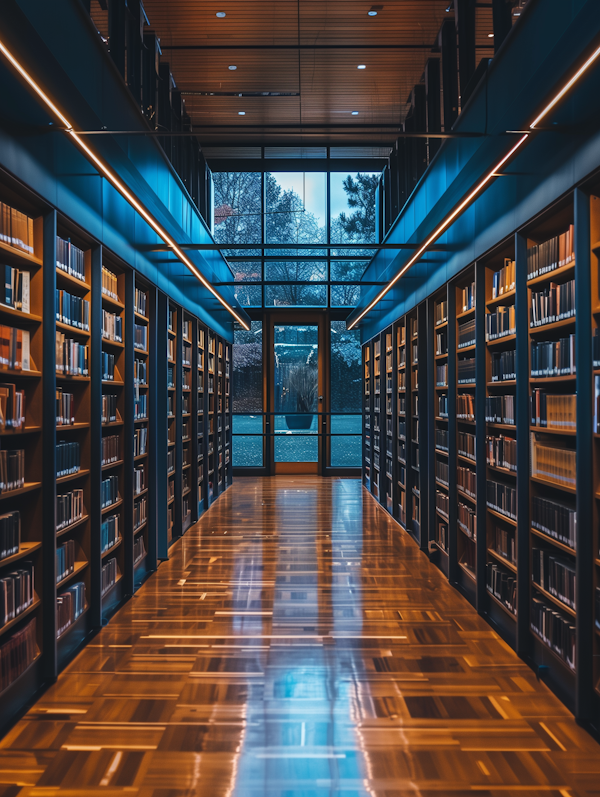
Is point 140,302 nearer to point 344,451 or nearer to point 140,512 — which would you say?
point 140,512

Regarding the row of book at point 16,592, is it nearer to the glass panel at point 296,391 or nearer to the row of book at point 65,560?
the row of book at point 65,560

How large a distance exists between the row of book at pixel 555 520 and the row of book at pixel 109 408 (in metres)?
3.06

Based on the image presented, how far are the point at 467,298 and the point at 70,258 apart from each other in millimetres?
3188

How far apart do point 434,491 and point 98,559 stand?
136 inches

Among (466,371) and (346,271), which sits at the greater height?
(346,271)

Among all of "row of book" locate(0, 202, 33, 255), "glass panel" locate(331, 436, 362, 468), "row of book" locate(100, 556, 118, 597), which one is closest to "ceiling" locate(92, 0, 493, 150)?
"row of book" locate(0, 202, 33, 255)

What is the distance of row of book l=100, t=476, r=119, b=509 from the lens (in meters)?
4.28

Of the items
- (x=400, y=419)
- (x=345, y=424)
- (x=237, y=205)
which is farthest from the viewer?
(x=345, y=424)

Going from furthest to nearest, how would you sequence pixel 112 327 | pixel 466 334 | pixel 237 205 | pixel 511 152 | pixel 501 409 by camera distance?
1. pixel 237 205
2. pixel 466 334
3. pixel 112 327
4. pixel 501 409
5. pixel 511 152

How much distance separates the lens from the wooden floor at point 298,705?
2455mm

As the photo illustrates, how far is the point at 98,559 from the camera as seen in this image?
4.05 m

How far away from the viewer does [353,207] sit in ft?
41.6

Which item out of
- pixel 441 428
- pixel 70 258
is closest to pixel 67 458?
pixel 70 258

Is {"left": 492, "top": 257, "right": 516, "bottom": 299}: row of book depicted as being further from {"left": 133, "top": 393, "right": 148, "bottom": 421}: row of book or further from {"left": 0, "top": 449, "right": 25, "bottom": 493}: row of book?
{"left": 0, "top": 449, "right": 25, "bottom": 493}: row of book
